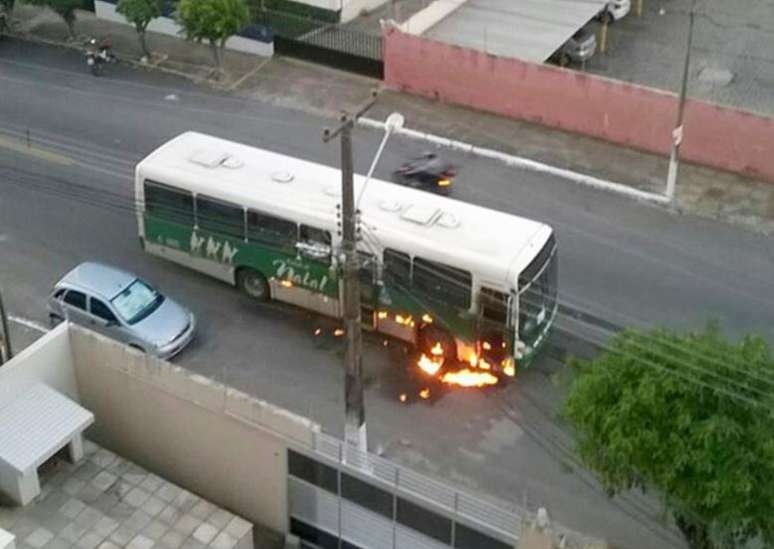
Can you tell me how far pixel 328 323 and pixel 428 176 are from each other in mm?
5619

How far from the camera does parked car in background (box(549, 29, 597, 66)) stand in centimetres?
3469

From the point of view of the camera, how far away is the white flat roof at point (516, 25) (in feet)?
109

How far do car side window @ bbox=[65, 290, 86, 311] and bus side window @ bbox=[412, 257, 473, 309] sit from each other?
20.7 ft

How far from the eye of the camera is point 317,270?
24.2 m

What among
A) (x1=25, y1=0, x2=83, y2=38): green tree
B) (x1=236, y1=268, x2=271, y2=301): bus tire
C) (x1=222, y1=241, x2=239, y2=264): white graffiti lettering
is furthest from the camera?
(x1=25, y1=0, x2=83, y2=38): green tree

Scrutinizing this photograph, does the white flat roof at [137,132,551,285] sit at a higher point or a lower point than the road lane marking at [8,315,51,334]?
higher

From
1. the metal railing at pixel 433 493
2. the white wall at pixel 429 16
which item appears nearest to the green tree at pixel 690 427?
the metal railing at pixel 433 493

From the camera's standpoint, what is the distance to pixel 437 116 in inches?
1284

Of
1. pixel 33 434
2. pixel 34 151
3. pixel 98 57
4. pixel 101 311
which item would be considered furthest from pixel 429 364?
pixel 98 57

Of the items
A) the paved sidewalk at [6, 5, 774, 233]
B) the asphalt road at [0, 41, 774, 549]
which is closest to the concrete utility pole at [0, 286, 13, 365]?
the asphalt road at [0, 41, 774, 549]

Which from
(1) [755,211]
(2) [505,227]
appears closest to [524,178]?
(1) [755,211]

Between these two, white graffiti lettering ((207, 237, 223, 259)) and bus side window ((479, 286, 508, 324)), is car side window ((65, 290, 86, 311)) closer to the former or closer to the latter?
white graffiti lettering ((207, 237, 223, 259))

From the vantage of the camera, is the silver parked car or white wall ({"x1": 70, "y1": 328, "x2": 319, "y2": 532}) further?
the silver parked car

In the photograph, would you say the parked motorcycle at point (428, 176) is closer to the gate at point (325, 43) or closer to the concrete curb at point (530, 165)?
the concrete curb at point (530, 165)
